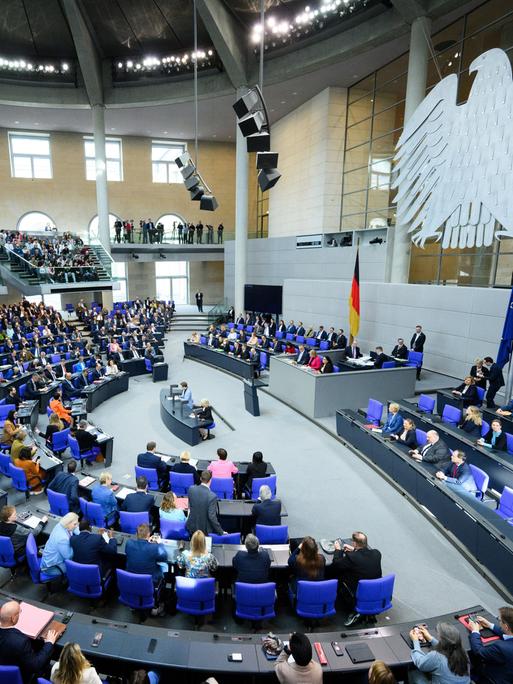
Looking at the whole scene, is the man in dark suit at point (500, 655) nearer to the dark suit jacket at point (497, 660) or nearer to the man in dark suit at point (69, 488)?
the dark suit jacket at point (497, 660)

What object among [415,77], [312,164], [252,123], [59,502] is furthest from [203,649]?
[312,164]

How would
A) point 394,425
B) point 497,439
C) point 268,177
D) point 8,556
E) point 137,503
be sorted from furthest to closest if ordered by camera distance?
point 268,177 → point 394,425 → point 497,439 → point 137,503 → point 8,556

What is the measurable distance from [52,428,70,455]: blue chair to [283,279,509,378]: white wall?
11186 millimetres

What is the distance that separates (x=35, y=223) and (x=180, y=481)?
28576mm

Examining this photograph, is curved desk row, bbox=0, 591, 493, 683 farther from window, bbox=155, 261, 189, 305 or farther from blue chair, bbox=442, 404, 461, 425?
window, bbox=155, 261, 189, 305

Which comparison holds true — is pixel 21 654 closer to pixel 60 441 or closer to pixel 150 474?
pixel 150 474

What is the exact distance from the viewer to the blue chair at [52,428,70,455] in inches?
Answer: 336

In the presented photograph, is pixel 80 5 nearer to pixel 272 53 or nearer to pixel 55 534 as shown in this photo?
pixel 272 53

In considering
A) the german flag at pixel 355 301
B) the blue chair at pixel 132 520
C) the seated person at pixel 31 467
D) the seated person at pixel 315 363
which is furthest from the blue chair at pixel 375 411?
the seated person at pixel 31 467

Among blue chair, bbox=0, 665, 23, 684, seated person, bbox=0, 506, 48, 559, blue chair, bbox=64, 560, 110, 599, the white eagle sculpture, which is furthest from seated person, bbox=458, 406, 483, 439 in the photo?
blue chair, bbox=0, 665, 23, 684

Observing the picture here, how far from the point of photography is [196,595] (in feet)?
14.6

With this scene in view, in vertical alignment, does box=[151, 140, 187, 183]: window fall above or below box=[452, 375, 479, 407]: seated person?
above

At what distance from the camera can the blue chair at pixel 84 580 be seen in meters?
4.57

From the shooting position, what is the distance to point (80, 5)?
20.5m
